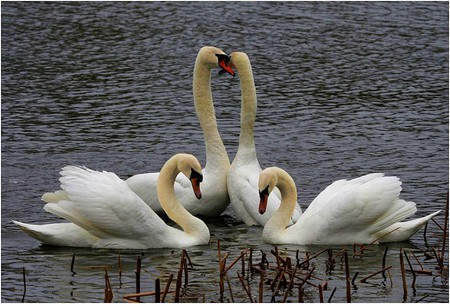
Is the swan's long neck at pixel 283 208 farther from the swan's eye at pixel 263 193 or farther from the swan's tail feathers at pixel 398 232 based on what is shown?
the swan's tail feathers at pixel 398 232

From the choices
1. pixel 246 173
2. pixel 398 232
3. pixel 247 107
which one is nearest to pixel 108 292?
pixel 398 232

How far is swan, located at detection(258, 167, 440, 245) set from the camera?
472 inches

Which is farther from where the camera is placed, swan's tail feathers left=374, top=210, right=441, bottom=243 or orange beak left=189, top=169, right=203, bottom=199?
orange beak left=189, top=169, right=203, bottom=199

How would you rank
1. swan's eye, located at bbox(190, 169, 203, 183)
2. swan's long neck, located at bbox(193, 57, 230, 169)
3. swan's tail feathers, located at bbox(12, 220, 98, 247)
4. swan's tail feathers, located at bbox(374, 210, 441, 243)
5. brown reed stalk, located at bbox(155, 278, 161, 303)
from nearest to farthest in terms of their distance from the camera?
brown reed stalk, located at bbox(155, 278, 161, 303)
swan's tail feathers, located at bbox(12, 220, 98, 247)
swan's tail feathers, located at bbox(374, 210, 441, 243)
swan's eye, located at bbox(190, 169, 203, 183)
swan's long neck, located at bbox(193, 57, 230, 169)

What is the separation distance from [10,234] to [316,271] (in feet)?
11.0

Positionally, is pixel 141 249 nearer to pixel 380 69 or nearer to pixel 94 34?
pixel 380 69

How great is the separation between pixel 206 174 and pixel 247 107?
0.87m

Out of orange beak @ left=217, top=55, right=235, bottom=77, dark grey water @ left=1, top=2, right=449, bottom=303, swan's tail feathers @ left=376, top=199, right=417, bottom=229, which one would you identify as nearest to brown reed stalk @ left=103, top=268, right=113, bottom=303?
dark grey water @ left=1, top=2, right=449, bottom=303

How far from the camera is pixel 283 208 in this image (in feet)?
40.8

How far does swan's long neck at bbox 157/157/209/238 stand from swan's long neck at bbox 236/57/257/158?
1.25m

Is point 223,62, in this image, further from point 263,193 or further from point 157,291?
point 157,291

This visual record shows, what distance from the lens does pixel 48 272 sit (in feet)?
36.9

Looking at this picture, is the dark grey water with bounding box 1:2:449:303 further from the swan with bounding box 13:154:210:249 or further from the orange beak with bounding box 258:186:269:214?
the orange beak with bounding box 258:186:269:214

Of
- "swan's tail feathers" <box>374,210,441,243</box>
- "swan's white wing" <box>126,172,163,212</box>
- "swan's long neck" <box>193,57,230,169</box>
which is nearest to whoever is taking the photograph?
A: "swan's tail feathers" <box>374,210,441,243</box>
